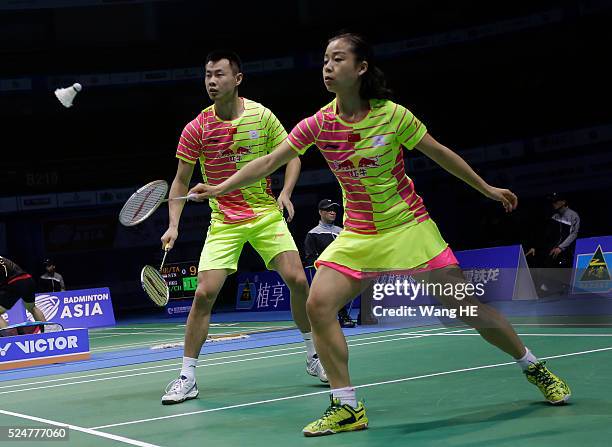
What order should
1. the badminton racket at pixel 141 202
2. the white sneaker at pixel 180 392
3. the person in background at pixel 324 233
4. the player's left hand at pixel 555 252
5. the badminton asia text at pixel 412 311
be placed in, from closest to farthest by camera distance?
the badminton racket at pixel 141 202 → the white sneaker at pixel 180 392 → the badminton asia text at pixel 412 311 → the person in background at pixel 324 233 → the player's left hand at pixel 555 252

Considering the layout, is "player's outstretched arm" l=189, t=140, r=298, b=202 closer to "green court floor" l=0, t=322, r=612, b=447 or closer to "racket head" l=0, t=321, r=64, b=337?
"green court floor" l=0, t=322, r=612, b=447

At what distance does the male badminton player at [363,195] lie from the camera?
406cm

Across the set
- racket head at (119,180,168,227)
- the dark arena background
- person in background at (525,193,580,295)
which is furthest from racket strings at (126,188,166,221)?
person in background at (525,193,580,295)

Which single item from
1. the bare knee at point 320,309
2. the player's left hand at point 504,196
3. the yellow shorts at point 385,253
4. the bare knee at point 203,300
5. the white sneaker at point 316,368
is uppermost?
the player's left hand at point 504,196

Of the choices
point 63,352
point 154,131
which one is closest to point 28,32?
point 154,131

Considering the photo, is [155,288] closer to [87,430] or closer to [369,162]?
[87,430]

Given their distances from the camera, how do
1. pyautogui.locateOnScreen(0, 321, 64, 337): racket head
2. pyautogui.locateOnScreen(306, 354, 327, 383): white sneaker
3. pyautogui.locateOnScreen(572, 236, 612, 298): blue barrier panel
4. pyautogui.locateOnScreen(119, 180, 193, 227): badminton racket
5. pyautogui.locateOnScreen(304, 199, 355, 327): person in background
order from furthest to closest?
1. pyautogui.locateOnScreen(304, 199, 355, 327): person in background
2. pyautogui.locateOnScreen(572, 236, 612, 298): blue barrier panel
3. pyautogui.locateOnScreen(0, 321, 64, 337): racket head
4. pyautogui.locateOnScreen(306, 354, 327, 383): white sneaker
5. pyautogui.locateOnScreen(119, 180, 193, 227): badminton racket

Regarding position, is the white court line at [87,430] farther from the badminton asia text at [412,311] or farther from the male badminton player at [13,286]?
the male badminton player at [13,286]

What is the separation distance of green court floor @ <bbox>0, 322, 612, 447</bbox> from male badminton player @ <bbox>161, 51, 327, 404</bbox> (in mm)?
496

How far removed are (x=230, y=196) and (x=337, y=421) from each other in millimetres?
1966

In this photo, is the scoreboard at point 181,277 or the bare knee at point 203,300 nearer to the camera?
the bare knee at point 203,300

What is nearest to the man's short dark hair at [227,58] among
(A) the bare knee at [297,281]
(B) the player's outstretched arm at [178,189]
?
(B) the player's outstretched arm at [178,189]

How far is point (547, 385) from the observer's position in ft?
14.0

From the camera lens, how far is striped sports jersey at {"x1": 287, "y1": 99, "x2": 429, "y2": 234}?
4.11 m
